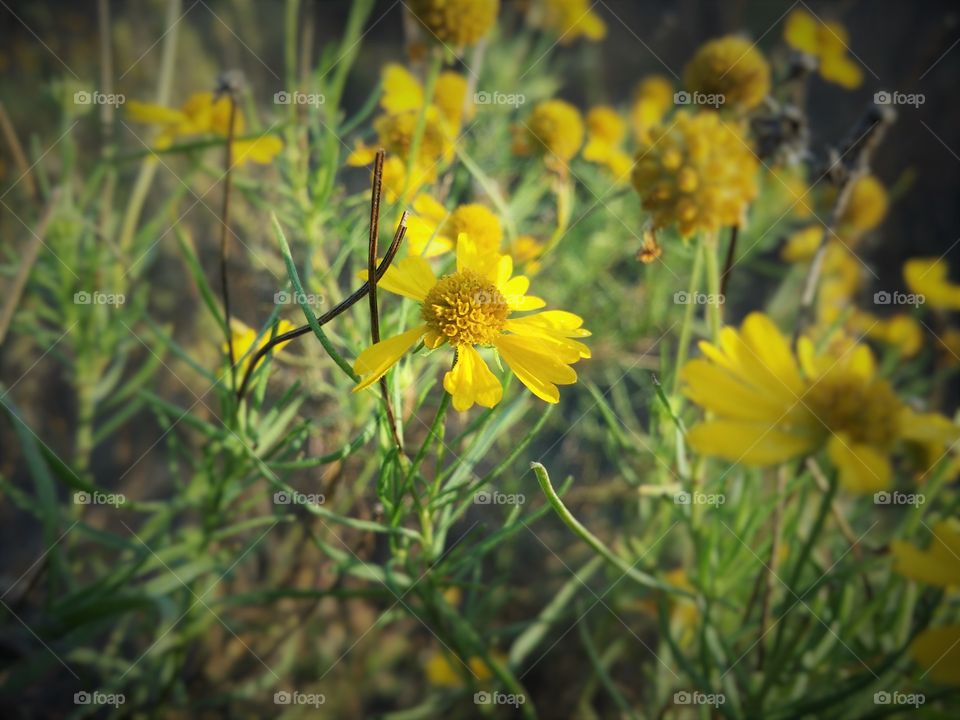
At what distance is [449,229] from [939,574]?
547mm

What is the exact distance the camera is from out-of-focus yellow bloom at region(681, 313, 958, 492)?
0.43 m

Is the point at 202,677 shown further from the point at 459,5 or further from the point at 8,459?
the point at 459,5

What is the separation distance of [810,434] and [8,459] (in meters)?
1.58

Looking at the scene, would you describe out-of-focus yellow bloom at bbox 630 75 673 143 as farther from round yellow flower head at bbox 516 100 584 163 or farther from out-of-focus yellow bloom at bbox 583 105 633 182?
round yellow flower head at bbox 516 100 584 163

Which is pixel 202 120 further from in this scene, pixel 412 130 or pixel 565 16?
pixel 565 16

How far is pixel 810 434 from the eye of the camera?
0.47 metres

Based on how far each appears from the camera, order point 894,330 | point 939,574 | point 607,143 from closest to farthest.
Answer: point 939,574 → point 607,143 → point 894,330

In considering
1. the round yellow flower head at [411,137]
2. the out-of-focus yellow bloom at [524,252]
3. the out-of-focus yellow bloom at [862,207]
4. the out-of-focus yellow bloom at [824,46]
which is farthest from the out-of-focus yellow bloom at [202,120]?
the out-of-focus yellow bloom at [862,207]

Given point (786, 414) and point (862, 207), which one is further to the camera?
point (862, 207)

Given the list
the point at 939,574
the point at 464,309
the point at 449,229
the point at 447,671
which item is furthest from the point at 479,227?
the point at 447,671

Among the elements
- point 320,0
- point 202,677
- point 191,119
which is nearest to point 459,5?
point 191,119

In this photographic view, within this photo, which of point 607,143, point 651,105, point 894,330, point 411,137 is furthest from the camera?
point 651,105

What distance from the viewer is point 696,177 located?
2.12 feet

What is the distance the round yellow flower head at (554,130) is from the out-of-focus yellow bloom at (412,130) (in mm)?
116
